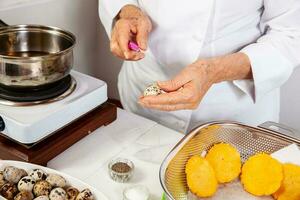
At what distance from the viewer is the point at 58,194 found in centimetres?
72

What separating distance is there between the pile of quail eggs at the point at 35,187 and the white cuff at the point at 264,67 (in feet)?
1.50

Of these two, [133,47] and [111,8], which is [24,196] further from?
[111,8]

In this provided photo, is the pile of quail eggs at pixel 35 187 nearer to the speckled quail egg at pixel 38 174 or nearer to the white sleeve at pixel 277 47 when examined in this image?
the speckled quail egg at pixel 38 174

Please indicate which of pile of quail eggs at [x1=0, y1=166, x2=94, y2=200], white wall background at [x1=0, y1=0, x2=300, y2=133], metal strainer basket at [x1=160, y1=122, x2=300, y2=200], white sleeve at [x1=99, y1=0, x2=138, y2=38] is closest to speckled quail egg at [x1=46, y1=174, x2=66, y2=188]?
pile of quail eggs at [x1=0, y1=166, x2=94, y2=200]

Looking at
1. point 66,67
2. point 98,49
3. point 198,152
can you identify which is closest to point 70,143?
point 66,67

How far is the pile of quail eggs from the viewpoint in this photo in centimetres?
73

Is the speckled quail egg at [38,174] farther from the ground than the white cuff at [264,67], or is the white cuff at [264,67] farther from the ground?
the white cuff at [264,67]

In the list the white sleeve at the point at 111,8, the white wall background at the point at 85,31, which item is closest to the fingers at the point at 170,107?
the white sleeve at the point at 111,8

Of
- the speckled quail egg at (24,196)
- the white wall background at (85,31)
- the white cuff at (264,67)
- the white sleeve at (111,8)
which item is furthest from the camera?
the white wall background at (85,31)

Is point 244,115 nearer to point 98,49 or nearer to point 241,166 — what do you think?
point 241,166

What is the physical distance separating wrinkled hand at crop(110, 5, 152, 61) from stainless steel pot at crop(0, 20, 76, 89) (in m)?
0.10

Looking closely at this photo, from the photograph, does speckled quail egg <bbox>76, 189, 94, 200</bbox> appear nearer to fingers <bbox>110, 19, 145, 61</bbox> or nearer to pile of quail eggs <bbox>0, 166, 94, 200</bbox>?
pile of quail eggs <bbox>0, 166, 94, 200</bbox>

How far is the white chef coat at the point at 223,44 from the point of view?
0.96m

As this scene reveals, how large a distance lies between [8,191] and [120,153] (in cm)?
26
